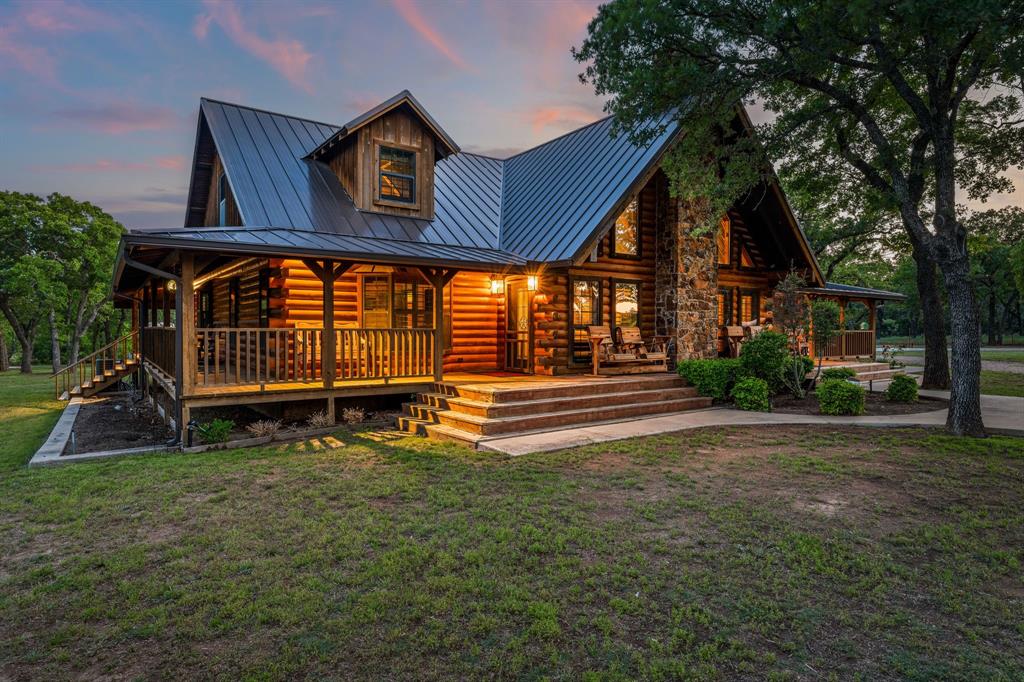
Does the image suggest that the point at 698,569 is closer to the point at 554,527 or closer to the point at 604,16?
the point at 554,527

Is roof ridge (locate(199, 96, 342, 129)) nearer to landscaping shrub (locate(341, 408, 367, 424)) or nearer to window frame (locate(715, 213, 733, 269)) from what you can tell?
landscaping shrub (locate(341, 408, 367, 424))

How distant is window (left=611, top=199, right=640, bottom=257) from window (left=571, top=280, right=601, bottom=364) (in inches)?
47.8

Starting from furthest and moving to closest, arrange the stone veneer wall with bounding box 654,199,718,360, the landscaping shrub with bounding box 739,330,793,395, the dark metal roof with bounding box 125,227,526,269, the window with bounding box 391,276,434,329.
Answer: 1. the stone veneer wall with bounding box 654,199,718,360
2. the window with bounding box 391,276,434,329
3. the landscaping shrub with bounding box 739,330,793,395
4. the dark metal roof with bounding box 125,227,526,269

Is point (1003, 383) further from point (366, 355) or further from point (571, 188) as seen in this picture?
point (366, 355)

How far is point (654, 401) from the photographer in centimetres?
1114

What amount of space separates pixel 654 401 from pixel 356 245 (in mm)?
6752

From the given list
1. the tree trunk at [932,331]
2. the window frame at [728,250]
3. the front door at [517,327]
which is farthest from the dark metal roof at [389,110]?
the tree trunk at [932,331]

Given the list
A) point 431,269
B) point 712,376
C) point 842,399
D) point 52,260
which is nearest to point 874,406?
point 842,399

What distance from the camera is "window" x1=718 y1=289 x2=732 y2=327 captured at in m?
16.0

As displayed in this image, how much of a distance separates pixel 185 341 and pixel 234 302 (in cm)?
644

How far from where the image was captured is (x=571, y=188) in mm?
14258

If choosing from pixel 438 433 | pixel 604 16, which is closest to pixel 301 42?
pixel 604 16

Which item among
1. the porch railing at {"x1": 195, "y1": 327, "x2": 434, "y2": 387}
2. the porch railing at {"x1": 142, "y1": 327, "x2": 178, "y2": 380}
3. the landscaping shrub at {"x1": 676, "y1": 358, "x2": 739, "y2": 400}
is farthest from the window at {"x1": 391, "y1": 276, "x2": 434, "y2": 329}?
the landscaping shrub at {"x1": 676, "y1": 358, "x2": 739, "y2": 400}

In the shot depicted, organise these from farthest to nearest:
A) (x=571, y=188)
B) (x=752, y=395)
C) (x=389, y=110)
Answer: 1. (x=571, y=188)
2. (x=389, y=110)
3. (x=752, y=395)
